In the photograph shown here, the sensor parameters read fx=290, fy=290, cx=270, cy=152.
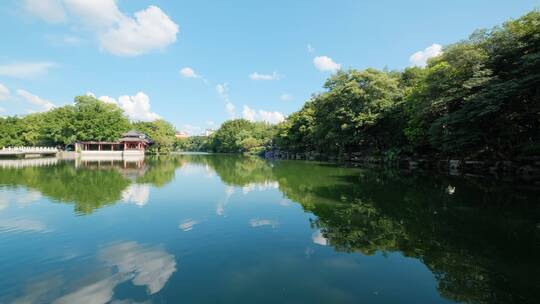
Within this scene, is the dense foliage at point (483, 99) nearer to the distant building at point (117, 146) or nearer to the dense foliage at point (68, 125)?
the distant building at point (117, 146)

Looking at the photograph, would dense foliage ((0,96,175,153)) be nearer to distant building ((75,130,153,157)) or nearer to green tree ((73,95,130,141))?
green tree ((73,95,130,141))

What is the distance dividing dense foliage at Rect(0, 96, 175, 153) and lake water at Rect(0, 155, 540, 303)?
131 feet

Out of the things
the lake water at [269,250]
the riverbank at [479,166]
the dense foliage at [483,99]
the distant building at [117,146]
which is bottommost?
the lake water at [269,250]

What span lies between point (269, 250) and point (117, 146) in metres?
51.2

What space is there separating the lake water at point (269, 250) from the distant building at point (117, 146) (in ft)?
131

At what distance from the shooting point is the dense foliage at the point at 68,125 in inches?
1769

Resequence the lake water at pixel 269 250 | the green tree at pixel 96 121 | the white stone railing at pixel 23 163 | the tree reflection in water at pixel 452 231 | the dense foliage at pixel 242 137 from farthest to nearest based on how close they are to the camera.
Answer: the dense foliage at pixel 242 137
the green tree at pixel 96 121
the white stone railing at pixel 23 163
the tree reflection in water at pixel 452 231
the lake water at pixel 269 250

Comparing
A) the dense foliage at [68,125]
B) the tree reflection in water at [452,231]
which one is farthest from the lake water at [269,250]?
the dense foliage at [68,125]

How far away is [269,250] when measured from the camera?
218 inches

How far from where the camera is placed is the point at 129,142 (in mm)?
48906

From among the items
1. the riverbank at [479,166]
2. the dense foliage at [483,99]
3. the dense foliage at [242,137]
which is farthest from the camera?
the dense foliage at [242,137]

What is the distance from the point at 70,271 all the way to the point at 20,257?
1.33 m

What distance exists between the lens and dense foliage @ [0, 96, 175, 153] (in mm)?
44938

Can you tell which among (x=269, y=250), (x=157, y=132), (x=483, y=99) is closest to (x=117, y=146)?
(x=157, y=132)
